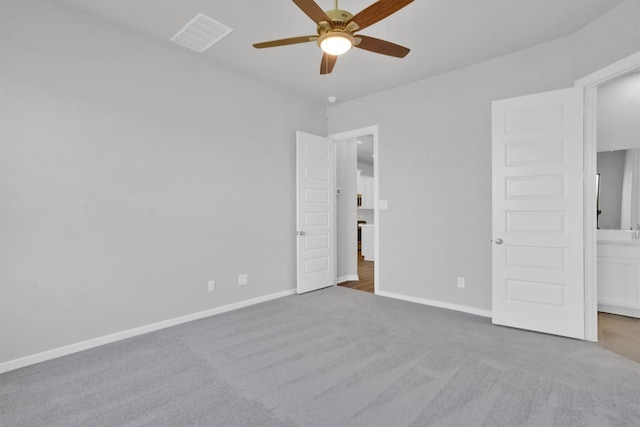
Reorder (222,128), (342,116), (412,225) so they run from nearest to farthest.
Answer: (222,128) → (412,225) → (342,116)

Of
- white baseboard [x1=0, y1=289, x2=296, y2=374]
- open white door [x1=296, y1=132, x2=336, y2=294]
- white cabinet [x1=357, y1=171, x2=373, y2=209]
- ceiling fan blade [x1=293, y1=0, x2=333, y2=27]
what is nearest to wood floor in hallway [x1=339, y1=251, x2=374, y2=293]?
open white door [x1=296, y1=132, x2=336, y2=294]

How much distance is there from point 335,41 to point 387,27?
119 centimetres

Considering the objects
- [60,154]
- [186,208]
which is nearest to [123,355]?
[186,208]

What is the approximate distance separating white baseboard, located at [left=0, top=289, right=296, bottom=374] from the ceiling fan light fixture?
9.97 ft

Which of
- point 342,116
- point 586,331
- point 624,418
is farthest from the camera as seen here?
point 342,116

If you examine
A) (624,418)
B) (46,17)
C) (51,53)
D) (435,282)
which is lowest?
(624,418)

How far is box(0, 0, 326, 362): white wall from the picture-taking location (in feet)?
7.96

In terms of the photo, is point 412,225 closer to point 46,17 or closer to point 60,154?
point 60,154

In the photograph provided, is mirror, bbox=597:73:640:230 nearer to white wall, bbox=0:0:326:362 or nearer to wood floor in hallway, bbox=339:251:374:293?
wood floor in hallway, bbox=339:251:374:293

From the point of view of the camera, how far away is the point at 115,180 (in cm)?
291

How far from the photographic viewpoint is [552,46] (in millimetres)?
3121

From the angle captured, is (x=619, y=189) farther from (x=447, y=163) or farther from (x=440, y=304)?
(x=440, y=304)

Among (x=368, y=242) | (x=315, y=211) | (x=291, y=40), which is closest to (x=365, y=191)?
(x=368, y=242)

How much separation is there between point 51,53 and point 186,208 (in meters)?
1.72
